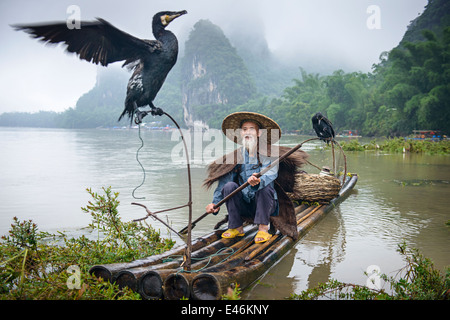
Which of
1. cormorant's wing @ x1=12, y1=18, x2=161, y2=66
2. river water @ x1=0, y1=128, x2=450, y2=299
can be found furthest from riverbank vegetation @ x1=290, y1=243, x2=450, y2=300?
cormorant's wing @ x1=12, y1=18, x2=161, y2=66

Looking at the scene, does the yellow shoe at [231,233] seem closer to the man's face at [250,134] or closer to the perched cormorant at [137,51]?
the man's face at [250,134]

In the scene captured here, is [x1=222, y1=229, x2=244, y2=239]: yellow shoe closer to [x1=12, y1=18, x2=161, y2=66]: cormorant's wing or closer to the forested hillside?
[x1=12, y1=18, x2=161, y2=66]: cormorant's wing

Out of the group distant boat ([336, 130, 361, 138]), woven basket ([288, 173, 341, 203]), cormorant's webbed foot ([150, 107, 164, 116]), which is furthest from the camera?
distant boat ([336, 130, 361, 138])

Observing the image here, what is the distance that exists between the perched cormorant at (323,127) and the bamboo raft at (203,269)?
99 centimetres

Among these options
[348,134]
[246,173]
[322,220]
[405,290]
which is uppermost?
[246,173]

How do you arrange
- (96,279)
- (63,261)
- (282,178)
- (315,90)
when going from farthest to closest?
(315,90), (282,178), (63,261), (96,279)

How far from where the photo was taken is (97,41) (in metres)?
2.74

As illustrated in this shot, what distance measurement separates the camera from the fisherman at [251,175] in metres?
3.29

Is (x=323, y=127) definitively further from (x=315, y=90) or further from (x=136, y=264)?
(x=315, y=90)

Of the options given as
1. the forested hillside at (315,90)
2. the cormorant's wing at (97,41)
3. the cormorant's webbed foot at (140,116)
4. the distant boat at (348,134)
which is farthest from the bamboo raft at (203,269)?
the distant boat at (348,134)

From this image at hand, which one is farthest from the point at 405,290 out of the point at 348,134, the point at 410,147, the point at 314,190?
the point at 348,134

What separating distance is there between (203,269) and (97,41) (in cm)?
181

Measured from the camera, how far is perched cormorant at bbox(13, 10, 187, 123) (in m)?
2.66
